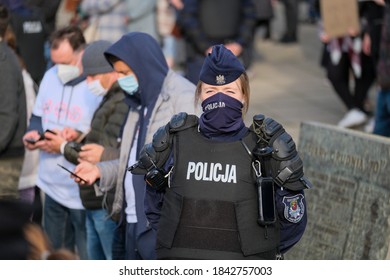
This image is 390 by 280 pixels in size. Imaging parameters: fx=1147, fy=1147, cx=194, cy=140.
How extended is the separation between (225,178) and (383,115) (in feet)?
15.4

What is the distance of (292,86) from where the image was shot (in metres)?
13.5

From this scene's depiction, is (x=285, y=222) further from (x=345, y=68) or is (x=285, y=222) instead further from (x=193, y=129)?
(x=345, y=68)

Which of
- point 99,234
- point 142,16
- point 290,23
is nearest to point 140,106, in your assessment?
point 99,234

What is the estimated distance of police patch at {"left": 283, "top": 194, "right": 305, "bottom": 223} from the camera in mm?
4742

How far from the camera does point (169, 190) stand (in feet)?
15.7

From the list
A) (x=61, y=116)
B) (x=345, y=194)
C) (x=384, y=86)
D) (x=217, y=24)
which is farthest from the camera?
(x=217, y=24)

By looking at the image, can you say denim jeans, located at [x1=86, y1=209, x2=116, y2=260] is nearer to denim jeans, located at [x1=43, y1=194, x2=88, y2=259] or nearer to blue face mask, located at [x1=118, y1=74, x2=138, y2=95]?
denim jeans, located at [x1=43, y1=194, x2=88, y2=259]

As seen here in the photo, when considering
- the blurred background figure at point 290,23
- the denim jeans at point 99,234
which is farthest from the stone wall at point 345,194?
the blurred background figure at point 290,23

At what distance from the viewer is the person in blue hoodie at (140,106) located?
6004 mm

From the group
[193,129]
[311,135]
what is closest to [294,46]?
[311,135]

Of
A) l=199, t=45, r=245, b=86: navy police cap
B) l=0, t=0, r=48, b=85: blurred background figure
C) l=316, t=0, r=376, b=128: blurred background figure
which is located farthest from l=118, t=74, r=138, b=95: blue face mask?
l=316, t=0, r=376, b=128: blurred background figure

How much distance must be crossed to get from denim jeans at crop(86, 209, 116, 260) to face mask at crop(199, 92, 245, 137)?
208 cm

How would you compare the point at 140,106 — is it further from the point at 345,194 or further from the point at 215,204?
the point at 215,204

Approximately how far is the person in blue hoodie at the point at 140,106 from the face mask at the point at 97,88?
650 mm
